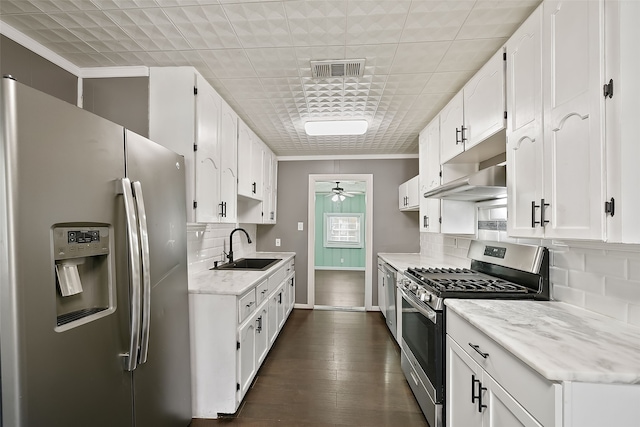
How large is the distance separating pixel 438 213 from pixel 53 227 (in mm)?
2795

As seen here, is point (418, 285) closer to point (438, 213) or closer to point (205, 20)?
point (438, 213)

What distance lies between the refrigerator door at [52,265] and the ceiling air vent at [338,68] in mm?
1323

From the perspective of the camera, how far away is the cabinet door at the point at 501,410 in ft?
3.30

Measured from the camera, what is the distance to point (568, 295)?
5.18 feet

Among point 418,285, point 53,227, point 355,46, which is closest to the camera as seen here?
point 53,227

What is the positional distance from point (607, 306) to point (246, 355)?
217 centimetres

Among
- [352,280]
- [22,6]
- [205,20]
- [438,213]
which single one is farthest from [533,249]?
[352,280]

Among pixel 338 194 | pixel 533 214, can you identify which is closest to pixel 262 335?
pixel 533 214

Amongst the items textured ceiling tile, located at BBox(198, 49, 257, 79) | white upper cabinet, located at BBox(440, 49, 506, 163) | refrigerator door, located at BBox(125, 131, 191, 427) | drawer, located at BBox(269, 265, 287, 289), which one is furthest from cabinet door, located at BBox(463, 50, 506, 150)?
drawer, located at BBox(269, 265, 287, 289)

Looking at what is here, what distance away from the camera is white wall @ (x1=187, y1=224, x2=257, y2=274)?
2.56 meters

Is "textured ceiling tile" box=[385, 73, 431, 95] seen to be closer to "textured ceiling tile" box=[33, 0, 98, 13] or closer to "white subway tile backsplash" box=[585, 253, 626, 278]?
"white subway tile backsplash" box=[585, 253, 626, 278]

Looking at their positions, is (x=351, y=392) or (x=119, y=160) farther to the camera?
(x=351, y=392)

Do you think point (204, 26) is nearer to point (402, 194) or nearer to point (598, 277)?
point (598, 277)

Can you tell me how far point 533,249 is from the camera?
1.79m
